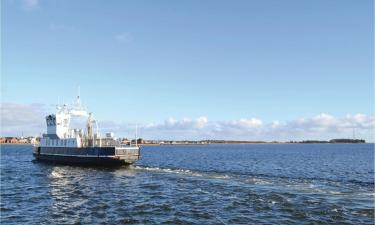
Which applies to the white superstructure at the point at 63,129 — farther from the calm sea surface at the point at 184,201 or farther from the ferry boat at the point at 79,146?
the calm sea surface at the point at 184,201

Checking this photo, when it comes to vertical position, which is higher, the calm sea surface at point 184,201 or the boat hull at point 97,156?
the boat hull at point 97,156

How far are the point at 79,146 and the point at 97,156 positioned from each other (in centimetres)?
848

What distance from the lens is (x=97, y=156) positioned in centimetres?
7106

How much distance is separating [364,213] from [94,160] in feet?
167

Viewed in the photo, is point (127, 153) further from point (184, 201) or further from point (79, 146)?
point (184, 201)

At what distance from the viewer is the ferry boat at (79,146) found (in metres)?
69.5

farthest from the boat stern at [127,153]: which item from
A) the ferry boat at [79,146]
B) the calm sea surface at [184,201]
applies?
the calm sea surface at [184,201]

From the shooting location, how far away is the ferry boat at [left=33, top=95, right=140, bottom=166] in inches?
2736

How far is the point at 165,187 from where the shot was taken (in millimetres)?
45000

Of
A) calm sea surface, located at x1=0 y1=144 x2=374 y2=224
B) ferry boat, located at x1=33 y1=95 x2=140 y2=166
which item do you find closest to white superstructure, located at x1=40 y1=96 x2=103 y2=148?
ferry boat, located at x1=33 y1=95 x2=140 y2=166

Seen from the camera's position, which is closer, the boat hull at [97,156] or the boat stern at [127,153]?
the boat stern at [127,153]

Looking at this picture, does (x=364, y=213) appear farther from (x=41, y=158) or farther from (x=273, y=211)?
(x=41, y=158)

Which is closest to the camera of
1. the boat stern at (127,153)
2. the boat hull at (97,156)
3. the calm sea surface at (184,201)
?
the calm sea surface at (184,201)

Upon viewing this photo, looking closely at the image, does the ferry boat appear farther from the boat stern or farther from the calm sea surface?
the calm sea surface
